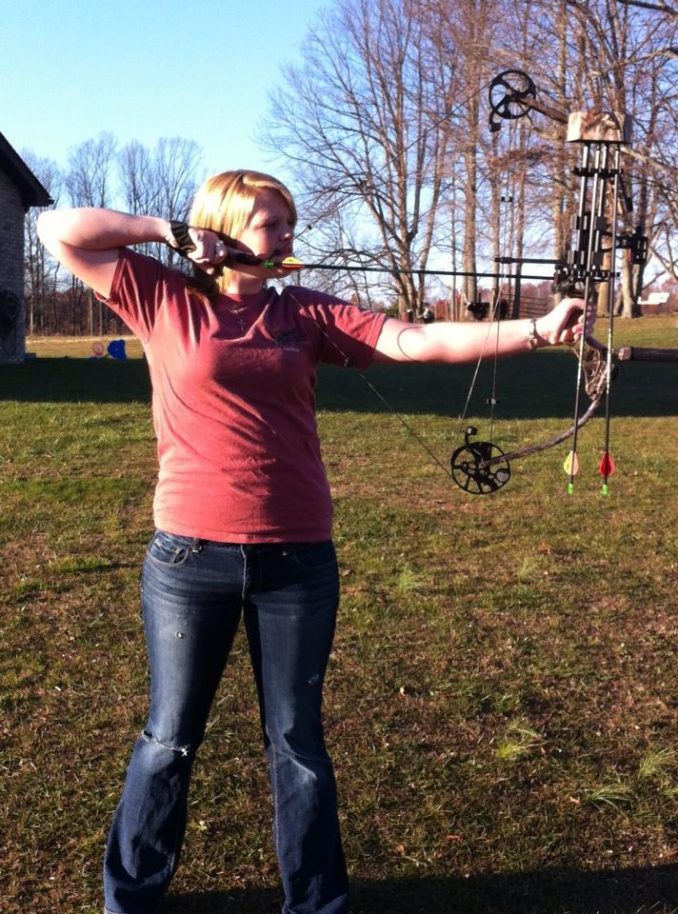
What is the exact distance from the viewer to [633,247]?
3055mm

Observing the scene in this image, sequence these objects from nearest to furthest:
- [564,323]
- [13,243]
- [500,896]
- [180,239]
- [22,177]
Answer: [180,239]
[564,323]
[500,896]
[22,177]
[13,243]

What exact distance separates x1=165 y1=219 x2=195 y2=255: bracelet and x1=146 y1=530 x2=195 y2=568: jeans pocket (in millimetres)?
616

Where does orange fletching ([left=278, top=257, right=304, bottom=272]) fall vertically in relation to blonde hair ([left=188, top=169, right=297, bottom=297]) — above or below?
below

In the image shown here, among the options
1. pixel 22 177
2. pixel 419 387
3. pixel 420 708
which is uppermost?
pixel 22 177

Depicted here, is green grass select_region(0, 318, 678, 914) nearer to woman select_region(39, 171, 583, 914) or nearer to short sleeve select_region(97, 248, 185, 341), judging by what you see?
woman select_region(39, 171, 583, 914)

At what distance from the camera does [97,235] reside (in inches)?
82.4

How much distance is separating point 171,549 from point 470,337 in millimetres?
817

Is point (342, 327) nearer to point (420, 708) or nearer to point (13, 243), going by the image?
point (420, 708)

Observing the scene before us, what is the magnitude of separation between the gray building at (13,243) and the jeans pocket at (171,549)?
1731 cm

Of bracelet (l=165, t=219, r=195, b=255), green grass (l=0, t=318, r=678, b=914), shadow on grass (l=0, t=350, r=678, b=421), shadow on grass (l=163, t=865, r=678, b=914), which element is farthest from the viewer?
shadow on grass (l=0, t=350, r=678, b=421)

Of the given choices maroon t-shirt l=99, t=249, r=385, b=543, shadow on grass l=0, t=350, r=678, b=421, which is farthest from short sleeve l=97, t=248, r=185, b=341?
shadow on grass l=0, t=350, r=678, b=421

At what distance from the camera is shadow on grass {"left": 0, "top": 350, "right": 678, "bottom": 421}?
13.3 metres

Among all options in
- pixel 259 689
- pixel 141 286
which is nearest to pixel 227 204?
pixel 141 286

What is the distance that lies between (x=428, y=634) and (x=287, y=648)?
2423 millimetres
